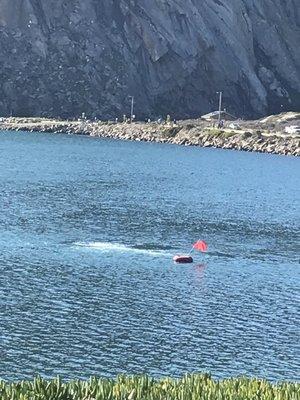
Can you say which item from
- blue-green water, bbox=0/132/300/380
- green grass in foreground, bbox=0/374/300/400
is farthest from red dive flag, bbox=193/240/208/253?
green grass in foreground, bbox=0/374/300/400

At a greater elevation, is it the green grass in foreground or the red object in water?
the green grass in foreground

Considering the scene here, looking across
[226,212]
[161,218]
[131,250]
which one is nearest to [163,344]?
[131,250]

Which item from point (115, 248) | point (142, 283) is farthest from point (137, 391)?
point (115, 248)

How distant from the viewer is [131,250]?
83.9 meters

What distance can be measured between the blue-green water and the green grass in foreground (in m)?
17.5

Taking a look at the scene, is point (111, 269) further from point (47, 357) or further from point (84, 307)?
point (47, 357)

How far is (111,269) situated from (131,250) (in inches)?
422

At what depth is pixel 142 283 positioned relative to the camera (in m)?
68.6

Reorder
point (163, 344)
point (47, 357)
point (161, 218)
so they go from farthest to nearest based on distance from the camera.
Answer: point (161, 218), point (163, 344), point (47, 357)

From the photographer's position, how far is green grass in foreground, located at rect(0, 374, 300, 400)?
87.6 ft

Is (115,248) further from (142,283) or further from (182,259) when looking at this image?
(142,283)

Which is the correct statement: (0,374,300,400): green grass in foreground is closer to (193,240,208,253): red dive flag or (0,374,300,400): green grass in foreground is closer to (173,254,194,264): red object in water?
(173,254,194,264): red object in water

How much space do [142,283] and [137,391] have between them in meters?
41.3

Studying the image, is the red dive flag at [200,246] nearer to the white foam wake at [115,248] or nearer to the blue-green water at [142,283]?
the blue-green water at [142,283]
